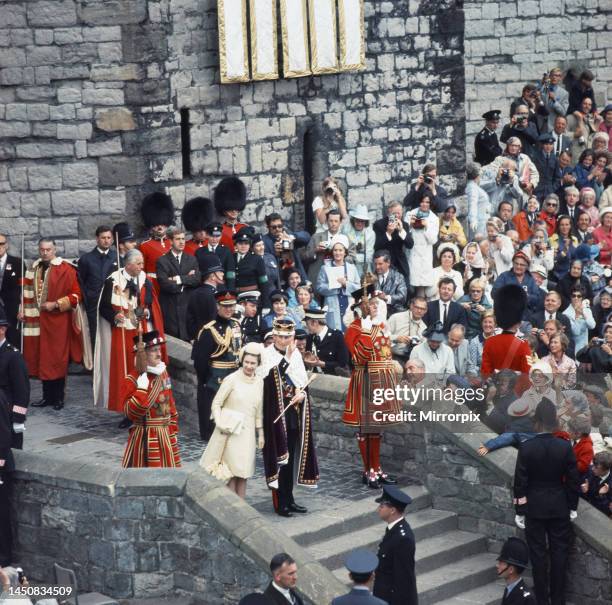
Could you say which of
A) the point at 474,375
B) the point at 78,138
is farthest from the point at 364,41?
the point at 474,375

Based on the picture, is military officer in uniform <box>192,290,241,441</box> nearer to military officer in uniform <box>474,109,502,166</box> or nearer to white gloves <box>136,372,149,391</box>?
white gloves <box>136,372,149,391</box>

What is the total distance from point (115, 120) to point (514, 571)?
25.9 feet

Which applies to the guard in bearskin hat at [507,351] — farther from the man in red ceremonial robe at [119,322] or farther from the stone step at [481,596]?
the man in red ceremonial robe at [119,322]

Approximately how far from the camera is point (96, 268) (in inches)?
734

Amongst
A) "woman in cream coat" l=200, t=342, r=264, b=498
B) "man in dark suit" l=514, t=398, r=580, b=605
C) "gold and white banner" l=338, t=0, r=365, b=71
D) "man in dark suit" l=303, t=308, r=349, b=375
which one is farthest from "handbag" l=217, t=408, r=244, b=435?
"gold and white banner" l=338, t=0, r=365, b=71

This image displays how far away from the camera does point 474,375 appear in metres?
17.0

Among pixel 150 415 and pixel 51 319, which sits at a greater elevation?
pixel 51 319

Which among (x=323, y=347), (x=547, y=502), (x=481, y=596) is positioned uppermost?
(x=323, y=347)

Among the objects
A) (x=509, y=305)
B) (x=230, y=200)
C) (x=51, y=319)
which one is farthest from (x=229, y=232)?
(x=509, y=305)

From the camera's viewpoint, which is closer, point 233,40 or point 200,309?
point 200,309

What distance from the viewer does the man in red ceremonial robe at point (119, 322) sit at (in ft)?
58.5

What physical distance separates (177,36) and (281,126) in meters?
1.76

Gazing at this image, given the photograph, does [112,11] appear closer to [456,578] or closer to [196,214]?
[196,214]

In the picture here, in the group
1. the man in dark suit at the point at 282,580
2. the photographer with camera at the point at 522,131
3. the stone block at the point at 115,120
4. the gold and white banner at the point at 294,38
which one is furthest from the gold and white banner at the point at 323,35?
the man in dark suit at the point at 282,580
